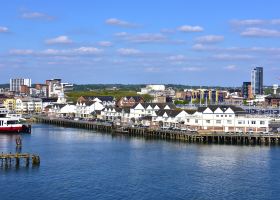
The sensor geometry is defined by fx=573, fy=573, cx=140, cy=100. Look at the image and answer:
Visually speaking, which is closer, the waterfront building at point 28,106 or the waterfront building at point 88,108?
the waterfront building at point 88,108

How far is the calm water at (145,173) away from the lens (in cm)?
2972

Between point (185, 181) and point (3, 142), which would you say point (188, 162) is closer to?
point (185, 181)

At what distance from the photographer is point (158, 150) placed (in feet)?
155

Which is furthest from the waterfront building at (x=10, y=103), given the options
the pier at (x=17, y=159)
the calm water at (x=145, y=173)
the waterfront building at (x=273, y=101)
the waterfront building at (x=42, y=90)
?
the pier at (x=17, y=159)

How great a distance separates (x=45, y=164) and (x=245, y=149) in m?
18.3

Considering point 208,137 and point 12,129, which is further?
point 12,129

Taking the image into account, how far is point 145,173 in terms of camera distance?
3538 centimetres

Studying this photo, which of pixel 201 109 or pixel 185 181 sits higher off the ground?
pixel 201 109

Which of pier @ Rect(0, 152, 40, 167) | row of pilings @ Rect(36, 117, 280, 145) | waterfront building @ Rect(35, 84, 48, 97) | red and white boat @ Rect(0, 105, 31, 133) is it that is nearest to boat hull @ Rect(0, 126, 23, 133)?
red and white boat @ Rect(0, 105, 31, 133)

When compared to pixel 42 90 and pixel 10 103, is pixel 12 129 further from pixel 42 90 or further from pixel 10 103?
pixel 42 90

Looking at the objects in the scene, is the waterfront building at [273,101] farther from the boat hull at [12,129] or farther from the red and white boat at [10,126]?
the boat hull at [12,129]

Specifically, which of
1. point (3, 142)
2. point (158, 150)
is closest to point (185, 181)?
point (158, 150)

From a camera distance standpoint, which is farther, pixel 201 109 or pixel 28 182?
pixel 201 109

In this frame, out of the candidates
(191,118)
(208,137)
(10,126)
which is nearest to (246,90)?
(191,118)
